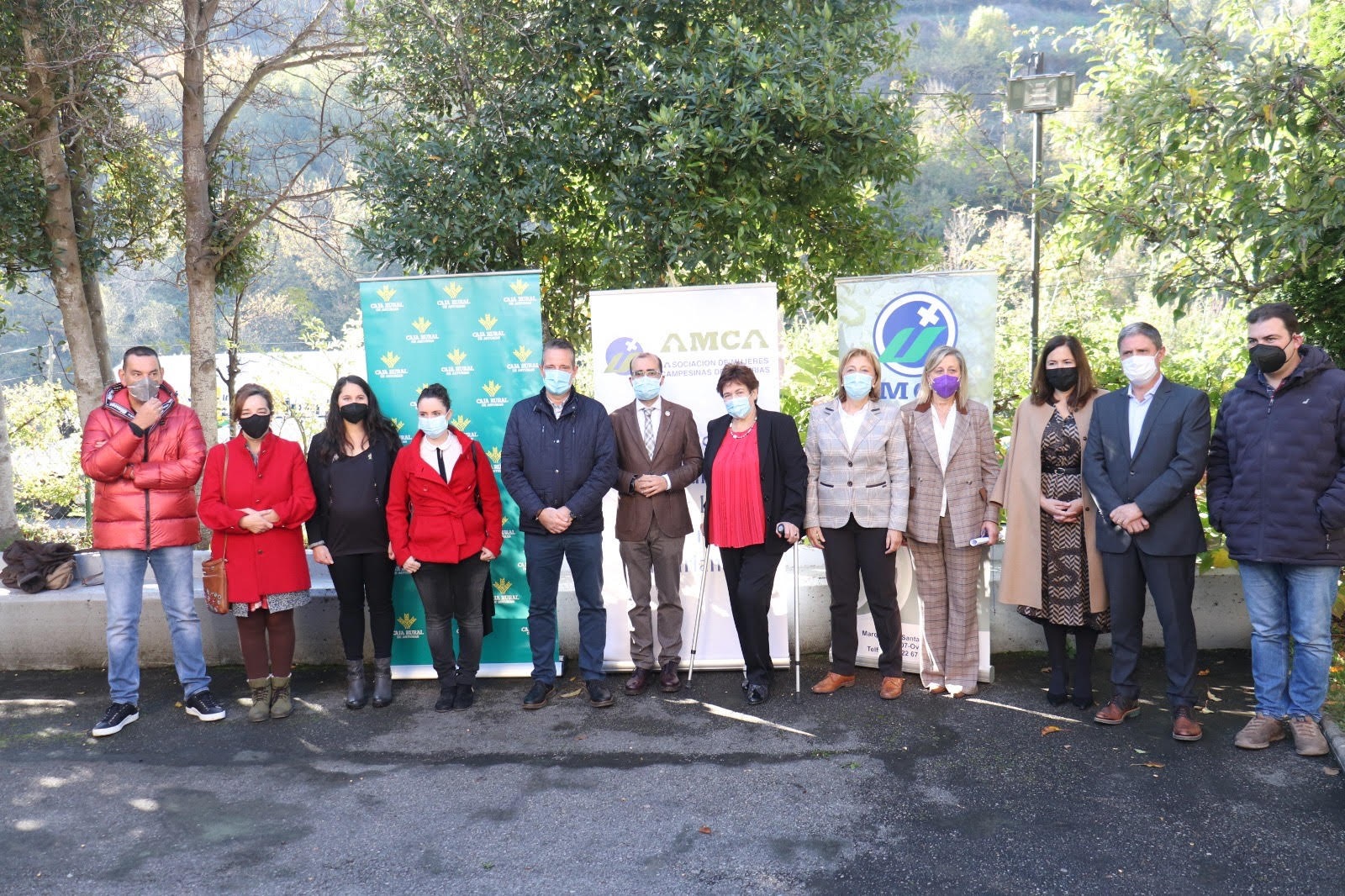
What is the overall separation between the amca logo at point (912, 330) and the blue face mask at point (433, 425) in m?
2.44

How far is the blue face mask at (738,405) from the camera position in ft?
16.7

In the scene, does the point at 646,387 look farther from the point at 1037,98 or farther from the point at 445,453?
the point at 1037,98

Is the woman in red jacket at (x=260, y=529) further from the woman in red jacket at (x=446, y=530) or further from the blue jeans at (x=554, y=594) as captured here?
the blue jeans at (x=554, y=594)

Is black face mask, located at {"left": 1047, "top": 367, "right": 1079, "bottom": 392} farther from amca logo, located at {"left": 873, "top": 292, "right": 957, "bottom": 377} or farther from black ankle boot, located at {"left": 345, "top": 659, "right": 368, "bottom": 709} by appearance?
black ankle boot, located at {"left": 345, "top": 659, "right": 368, "bottom": 709}

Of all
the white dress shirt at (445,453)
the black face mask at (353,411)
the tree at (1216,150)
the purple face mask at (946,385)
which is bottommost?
the white dress shirt at (445,453)

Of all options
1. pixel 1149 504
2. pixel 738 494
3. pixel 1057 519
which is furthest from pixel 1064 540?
pixel 738 494

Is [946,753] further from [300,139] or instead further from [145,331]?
[145,331]

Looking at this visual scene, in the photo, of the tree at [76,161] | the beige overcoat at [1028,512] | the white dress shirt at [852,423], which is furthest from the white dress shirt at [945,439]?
the tree at [76,161]

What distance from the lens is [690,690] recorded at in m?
5.34

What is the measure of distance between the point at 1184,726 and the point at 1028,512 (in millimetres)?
1175

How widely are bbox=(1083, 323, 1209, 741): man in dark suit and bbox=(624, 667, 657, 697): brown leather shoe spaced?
229 cm

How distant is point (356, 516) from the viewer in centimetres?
507

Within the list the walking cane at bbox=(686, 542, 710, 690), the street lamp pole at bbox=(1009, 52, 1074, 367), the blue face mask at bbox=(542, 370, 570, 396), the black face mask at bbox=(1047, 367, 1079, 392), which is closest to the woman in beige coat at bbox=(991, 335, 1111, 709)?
the black face mask at bbox=(1047, 367, 1079, 392)

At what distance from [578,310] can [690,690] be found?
3.29m
